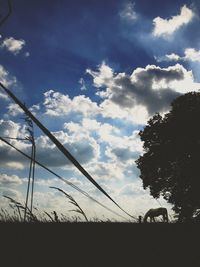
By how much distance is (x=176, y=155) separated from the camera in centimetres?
3859

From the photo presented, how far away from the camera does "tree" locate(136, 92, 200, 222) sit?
36312 millimetres

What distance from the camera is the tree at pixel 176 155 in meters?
36.3

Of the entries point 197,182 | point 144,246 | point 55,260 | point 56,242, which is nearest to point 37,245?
point 56,242

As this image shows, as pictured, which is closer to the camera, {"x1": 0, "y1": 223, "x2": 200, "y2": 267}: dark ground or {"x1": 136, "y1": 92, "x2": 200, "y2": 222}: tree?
{"x1": 0, "y1": 223, "x2": 200, "y2": 267}: dark ground

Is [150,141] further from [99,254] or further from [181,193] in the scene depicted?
[99,254]

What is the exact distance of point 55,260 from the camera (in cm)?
257

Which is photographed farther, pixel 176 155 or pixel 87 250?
pixel 176 155

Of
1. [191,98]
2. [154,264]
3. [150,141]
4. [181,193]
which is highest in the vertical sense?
[191,98]

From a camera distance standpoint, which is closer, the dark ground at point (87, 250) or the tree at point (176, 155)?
the dark ground at point (87, 250)

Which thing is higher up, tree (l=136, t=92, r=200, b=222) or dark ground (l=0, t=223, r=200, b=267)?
tree (l=136, t=92, r=200, b=222)

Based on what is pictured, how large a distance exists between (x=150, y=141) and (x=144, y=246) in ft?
125

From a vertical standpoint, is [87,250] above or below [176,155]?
below

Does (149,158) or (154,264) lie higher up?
(149,158)

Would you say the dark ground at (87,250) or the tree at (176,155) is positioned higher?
the tree at (176,155)
